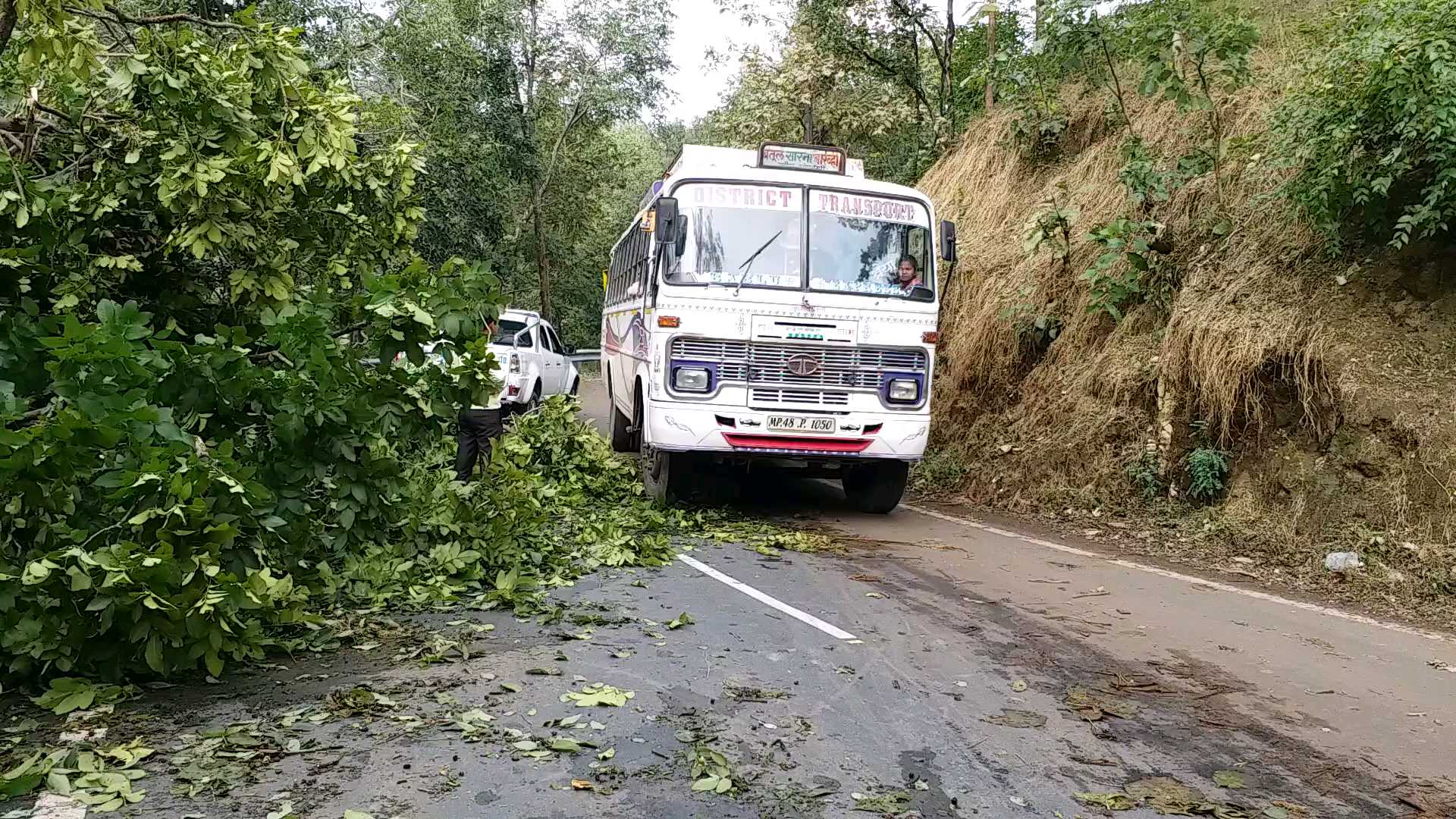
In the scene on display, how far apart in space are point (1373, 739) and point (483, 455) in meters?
7.07

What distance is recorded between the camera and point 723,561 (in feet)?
25.3

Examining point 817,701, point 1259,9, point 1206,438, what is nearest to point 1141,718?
point 817,701

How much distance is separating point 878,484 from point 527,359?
7972 millimetres

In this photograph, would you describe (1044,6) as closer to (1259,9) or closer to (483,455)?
(1259,9)

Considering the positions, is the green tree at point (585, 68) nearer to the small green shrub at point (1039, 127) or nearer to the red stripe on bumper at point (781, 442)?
the small green shrub at point (1039, 127)

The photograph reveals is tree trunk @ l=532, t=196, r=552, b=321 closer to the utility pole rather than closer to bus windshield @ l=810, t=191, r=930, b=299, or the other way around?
the utility pole

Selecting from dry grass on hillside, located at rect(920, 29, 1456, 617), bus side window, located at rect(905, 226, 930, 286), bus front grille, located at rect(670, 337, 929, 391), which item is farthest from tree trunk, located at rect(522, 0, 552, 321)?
bus front grille, located at rect(670, 337, 929, 391)

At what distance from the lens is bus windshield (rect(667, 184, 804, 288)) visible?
9141 millimetres

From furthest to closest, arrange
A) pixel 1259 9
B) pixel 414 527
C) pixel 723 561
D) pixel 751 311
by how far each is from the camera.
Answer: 1. pixel 1259 9
2. pixel 751 311
3. pixel 723 561
4. pixel 414 527

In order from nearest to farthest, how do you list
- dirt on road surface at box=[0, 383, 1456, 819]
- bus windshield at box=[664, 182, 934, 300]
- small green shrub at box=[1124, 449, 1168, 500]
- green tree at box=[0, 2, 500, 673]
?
dirt on road surface at box=[0, 383, 1456, 819] < green tree at box=[0, 2, 500, 673] < bus windshield at box=[664, 182, 934, 300] < small green shrub at box=[1124, 449, 1168, 500]

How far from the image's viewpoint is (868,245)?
31.2 ft

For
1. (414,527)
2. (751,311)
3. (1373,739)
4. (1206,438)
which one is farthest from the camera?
(1206,438)

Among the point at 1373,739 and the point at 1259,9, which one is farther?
the point at 1259,9

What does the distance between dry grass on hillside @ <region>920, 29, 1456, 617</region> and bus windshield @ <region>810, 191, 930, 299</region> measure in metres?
2.88
